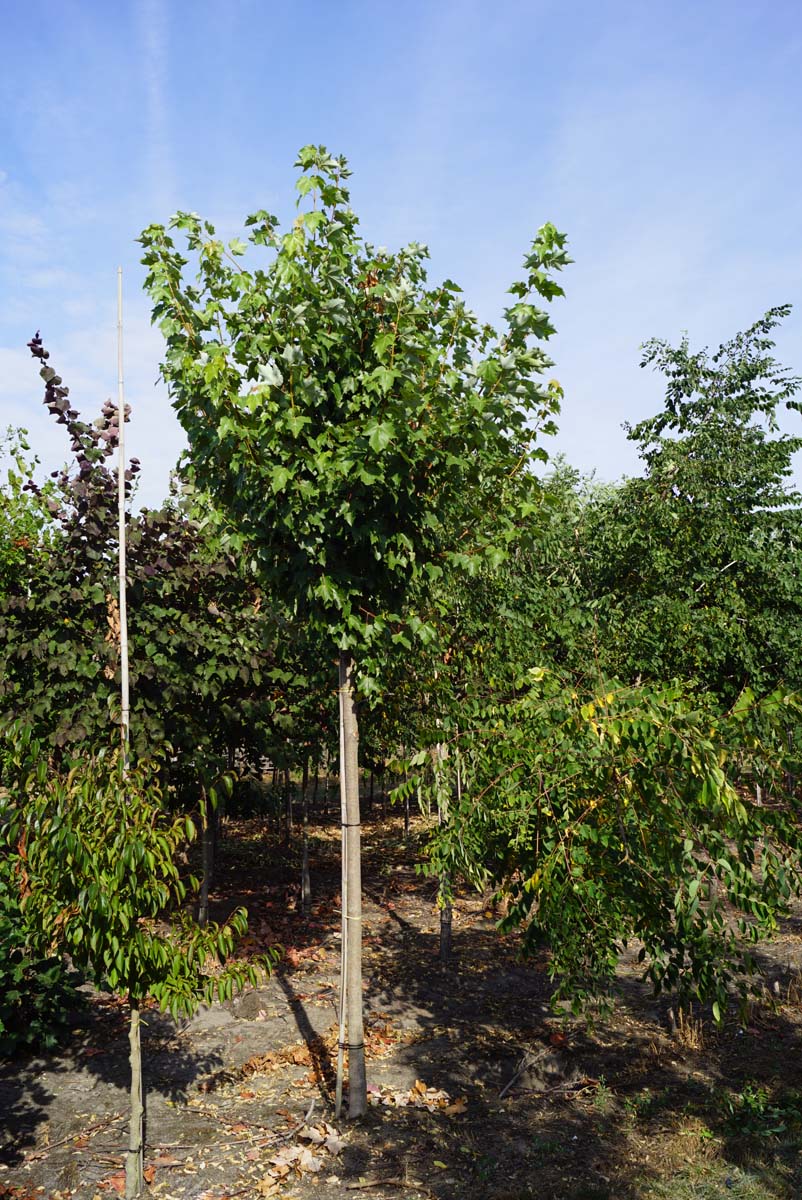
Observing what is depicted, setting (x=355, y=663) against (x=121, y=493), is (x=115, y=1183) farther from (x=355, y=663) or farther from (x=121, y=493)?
(x=121, y=493)

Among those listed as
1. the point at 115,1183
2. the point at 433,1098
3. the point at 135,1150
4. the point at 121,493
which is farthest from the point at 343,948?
the point at 121,493

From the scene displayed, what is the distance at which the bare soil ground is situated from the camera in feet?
17.8

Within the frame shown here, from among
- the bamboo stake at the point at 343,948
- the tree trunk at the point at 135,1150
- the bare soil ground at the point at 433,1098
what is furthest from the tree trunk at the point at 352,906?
the tree trunk at the point at 135,1150

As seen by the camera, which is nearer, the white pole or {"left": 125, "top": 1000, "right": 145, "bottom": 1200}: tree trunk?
{"left": 125, "top": 1000, "right": 145, "bottom": 1200}: tree trunk

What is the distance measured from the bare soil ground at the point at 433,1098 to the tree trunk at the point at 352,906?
35 cm

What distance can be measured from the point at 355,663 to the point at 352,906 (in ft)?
5.98

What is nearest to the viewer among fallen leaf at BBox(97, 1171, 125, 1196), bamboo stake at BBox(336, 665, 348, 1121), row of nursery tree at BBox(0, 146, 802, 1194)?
row of nursery tree at BBox(0, 146, 802, 1194)

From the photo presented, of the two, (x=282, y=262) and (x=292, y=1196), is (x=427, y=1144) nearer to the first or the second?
(x=292, y=1196)

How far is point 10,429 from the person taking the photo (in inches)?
520

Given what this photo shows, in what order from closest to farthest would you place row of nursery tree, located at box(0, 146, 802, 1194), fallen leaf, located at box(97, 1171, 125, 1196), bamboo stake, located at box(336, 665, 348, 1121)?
row of nursery tree, located at box(0, 146, 802, 1194) < fallen leaf, located at box(97, 1171, 125, 1196) < bamboo stake, located at box(336, 665, 348, 1121)

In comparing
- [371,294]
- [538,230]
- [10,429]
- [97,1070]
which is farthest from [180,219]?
[10,429]

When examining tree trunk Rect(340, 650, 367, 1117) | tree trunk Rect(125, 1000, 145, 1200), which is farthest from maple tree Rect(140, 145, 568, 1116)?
tree trunk Rect(125, 1000, 145, 1200)

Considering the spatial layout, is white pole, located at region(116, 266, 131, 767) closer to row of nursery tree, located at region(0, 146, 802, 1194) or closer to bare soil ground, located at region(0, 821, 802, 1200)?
row of nursery tree, located at region(0, 146, 802, 1194)

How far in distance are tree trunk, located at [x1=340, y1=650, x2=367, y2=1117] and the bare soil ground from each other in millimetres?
351
